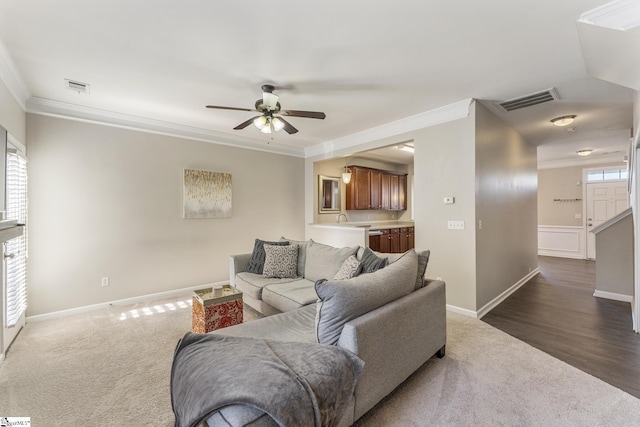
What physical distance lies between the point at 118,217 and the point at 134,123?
1.36m

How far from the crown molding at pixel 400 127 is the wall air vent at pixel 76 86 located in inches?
145

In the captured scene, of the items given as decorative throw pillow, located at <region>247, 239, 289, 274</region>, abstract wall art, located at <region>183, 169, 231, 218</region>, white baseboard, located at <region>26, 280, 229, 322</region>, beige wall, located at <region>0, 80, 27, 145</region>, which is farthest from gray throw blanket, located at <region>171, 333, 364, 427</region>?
abstract wall art, located at <region>183, 169, 231, 218</region>

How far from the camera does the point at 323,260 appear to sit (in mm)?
3426

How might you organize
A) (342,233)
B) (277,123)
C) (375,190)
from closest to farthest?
(277,123)
(342,233)
(375,190)

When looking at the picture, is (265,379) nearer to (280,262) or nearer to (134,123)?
(280,262)

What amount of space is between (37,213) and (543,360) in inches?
221

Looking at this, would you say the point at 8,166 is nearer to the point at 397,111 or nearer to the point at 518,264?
the point at 397,111

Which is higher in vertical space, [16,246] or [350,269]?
[16,246]

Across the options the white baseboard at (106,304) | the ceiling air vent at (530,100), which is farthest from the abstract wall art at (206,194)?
the ceiling air vent at (530,100)

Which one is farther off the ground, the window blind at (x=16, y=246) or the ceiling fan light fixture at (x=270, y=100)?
the ceiling fan light fixture at (x=270, y=100)

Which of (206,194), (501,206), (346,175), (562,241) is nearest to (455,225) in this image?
(501,206)

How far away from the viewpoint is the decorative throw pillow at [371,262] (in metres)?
2.45

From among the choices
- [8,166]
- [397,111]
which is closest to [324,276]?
[397,111]

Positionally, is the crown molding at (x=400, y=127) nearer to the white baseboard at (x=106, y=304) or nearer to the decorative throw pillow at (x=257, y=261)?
the decorative throw pillow at (x=257, y=261)
